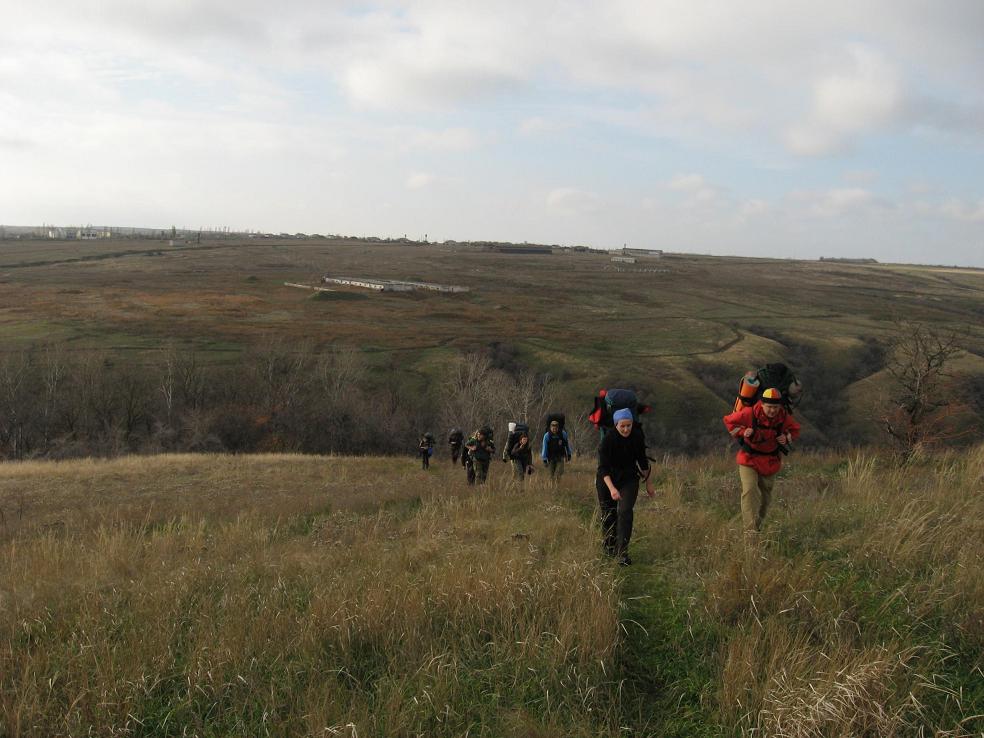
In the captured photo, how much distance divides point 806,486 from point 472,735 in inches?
273

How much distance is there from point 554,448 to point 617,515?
5.19 metres

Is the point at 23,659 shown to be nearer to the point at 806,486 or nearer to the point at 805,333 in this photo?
the point at 806,486

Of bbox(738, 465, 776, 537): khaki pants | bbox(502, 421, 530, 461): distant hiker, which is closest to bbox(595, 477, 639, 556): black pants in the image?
bbox(738, 465, 776, 537): khaki pants

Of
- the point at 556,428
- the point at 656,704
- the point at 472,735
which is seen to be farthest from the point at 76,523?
the point at 656,704

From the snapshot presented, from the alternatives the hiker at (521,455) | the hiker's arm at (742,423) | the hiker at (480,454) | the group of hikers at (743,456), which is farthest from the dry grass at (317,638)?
the hiker at (480,454)

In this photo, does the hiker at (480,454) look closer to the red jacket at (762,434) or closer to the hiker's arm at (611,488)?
the hiker's arm at (611,488)

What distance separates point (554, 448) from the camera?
37.0 feet

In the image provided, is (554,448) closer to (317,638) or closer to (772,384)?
(772,384)

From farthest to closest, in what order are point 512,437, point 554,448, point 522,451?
1. point 512,437
2. point 522,451
3. point 554,448

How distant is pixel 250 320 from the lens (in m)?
73.6

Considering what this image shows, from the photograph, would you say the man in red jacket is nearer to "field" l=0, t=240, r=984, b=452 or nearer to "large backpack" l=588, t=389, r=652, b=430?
"large backpack" l=588, t=389, r=652, b=430

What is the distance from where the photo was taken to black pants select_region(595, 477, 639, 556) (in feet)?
19.0

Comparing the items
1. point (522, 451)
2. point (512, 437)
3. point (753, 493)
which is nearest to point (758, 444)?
point (753, 493)

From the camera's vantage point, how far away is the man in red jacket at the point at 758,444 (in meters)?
5.96
